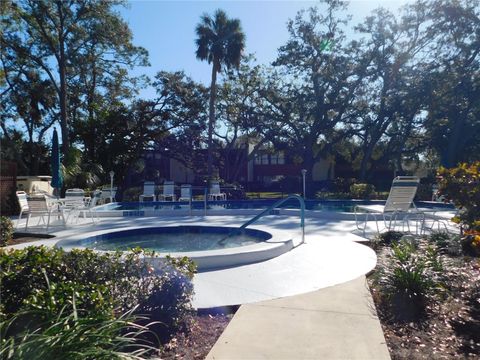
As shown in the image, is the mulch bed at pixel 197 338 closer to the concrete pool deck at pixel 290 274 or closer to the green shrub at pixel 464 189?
the concrete pool deck at pixel 290 274

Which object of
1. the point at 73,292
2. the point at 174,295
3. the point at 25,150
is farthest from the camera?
the point at 25,150

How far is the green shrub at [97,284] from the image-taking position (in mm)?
2873

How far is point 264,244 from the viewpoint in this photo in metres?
6.57

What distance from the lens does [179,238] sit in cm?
932

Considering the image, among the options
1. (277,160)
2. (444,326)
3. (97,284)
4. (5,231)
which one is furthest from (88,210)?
(277,160)

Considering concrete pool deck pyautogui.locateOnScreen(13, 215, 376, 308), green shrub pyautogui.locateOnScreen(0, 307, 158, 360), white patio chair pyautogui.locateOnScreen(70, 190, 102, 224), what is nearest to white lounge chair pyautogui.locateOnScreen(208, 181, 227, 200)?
white patio chair pyautogui.locateOnScreen(70, 190, 102, 224)

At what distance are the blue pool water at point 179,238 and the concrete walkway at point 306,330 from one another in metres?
4.00

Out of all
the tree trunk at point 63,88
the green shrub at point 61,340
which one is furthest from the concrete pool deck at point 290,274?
the tree trunk at point 63,88

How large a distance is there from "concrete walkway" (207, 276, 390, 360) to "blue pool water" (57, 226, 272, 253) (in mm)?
4003

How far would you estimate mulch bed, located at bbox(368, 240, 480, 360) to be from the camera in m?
3.03

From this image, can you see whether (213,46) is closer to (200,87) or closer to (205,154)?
(200,87)

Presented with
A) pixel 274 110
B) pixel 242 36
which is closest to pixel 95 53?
pixel 242 36

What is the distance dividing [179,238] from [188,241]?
1.13 ft

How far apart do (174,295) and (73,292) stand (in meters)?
0.97
